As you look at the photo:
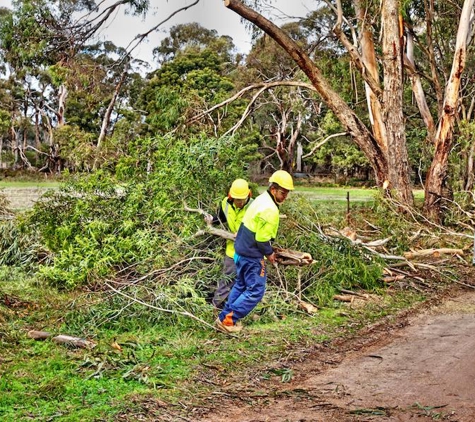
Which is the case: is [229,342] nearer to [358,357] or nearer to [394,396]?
[358,357]

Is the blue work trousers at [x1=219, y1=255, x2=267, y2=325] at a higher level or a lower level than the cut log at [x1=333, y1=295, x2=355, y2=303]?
higher

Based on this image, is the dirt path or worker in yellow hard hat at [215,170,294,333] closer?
the dirt path

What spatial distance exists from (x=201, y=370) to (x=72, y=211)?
463 centimetres

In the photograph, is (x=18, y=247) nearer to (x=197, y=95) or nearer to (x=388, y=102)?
(x=197, y=95)

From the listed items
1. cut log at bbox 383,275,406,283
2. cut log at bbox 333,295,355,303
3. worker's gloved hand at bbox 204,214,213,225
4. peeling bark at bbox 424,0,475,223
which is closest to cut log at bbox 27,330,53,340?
worker's gloved hand at bbox 204,214,213,225

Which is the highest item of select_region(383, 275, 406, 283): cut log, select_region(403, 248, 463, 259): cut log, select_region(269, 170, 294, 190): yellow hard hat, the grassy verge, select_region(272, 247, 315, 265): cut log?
select_region(269, 170, 294, 190): yellow hard hat

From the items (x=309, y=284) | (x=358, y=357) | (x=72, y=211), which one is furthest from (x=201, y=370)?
(x=72, y=211)

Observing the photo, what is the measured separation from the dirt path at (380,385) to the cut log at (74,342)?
1844 millimetres

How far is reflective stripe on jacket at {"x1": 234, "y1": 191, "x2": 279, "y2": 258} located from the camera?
6.85 metres

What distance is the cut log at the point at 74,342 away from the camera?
21.1 ft

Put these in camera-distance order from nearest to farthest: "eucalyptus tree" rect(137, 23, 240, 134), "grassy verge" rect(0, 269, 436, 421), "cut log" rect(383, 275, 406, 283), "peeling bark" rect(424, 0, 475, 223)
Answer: "grassy verge" rect(0, 269, 436, 421) → "cut log" rect(383, 275, 406, 283) → "eucalyptus tree" rect(137, 23, 240, 134) → "peeling bark" rect(424, 0, 475, 223)

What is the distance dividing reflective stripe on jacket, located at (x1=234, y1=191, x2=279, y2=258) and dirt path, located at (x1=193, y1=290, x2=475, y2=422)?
1291 millimetres

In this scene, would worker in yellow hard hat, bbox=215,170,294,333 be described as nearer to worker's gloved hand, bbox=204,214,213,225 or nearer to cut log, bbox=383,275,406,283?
Result: worker's gloved hand, bbox=204,214,213,225

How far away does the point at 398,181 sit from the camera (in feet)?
52.7
